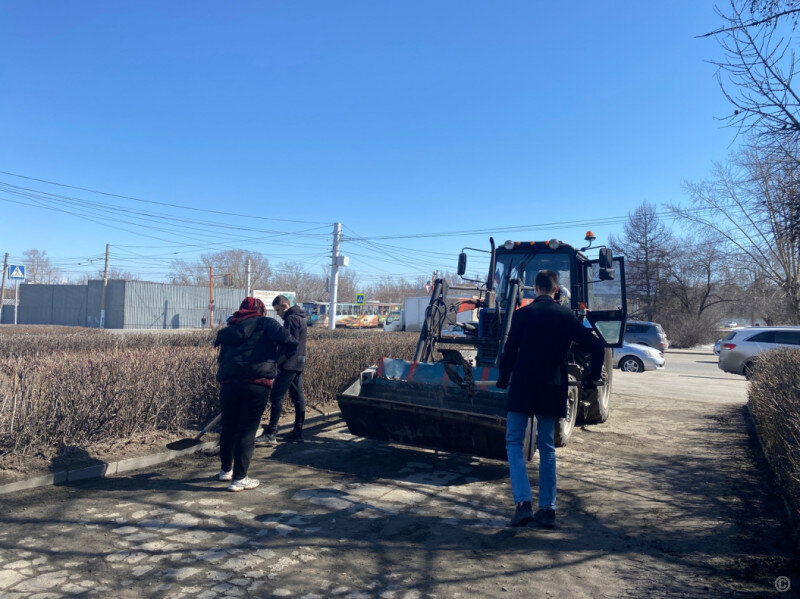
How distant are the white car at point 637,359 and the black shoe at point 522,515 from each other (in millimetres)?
15157

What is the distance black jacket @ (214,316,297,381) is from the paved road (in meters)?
1.03

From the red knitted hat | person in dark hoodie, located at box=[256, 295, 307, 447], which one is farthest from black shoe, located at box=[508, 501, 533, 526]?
person in dark hoodie, located at box=[256, 295, 307, 447]

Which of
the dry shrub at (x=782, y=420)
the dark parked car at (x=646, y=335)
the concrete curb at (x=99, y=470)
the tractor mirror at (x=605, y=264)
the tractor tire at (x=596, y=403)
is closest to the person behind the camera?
the dry shrub at (x=782, y=420)

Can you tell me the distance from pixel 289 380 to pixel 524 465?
3282mm

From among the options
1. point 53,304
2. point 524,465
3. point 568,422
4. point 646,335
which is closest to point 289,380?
point 524,465

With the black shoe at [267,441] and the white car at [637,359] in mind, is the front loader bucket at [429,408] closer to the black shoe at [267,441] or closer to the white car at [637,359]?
the black shoe at [267,441]

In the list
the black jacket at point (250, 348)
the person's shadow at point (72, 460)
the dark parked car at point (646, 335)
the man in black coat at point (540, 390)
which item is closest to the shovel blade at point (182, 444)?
the person's shadow at point (72, 460)

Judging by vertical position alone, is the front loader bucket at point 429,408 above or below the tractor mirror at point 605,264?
below

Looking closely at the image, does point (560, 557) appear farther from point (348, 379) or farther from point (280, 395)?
point (348, 379)

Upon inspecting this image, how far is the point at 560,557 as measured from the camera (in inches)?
141

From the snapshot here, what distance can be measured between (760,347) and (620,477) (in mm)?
13786

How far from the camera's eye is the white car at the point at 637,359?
17.9 metres

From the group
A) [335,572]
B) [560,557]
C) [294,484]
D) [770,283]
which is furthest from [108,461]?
[770,283]

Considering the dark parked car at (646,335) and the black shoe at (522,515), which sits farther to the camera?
the dark parked car at (646,335)
